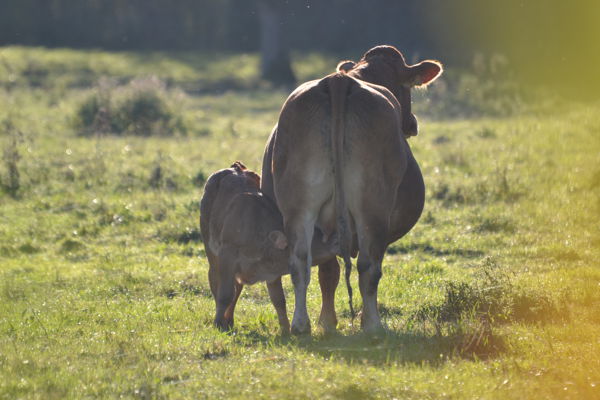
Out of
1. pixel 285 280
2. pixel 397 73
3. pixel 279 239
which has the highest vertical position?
pixel 397 73

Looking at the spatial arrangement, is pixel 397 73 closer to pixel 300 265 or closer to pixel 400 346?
pixel 300 265

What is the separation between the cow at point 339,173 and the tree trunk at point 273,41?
30162mm

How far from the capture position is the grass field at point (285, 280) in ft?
19.4

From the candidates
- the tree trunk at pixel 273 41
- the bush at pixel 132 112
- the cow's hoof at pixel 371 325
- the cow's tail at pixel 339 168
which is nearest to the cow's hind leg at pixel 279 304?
the cow's hoof at pixel 371 325

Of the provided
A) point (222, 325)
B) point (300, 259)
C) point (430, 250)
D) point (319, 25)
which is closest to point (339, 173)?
point (300, 259)

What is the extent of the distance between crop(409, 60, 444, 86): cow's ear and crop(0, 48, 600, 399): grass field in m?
1.80

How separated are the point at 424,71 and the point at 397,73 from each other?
0.27 meters

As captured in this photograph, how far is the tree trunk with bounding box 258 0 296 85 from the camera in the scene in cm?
3766

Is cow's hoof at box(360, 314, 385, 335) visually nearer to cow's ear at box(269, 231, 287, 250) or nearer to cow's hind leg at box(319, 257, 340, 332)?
cow's hind leg at box(319, 257, 340, 332)

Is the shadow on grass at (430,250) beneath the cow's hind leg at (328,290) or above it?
beneath

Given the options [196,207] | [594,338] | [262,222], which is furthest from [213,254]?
[196,207]

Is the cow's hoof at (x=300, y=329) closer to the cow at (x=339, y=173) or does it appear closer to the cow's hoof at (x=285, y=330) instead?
the cow at (x=339, y=173)

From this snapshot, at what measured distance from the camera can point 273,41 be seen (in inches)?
1544

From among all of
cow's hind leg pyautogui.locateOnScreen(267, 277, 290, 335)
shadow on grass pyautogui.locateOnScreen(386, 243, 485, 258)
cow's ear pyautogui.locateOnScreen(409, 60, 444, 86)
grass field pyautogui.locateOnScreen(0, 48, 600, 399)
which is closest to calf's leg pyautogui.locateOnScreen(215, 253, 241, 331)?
grass field pyautogui.locateOnScreen(0, 48, 600, 399)
